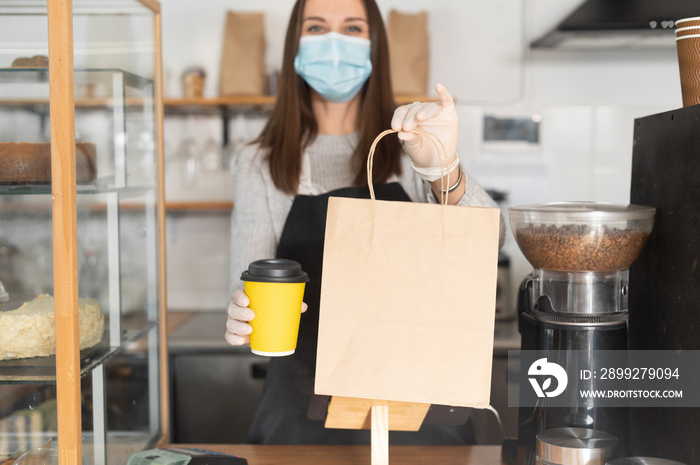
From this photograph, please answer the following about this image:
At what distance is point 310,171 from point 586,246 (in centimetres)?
64

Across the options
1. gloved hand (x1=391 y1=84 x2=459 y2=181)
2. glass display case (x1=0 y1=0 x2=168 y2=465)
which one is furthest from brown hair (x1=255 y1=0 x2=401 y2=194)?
gloved hand (x1=391 y1=84 x2=459 y2=181)

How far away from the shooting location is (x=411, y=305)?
78 cm

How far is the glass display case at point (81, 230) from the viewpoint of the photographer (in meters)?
0.82

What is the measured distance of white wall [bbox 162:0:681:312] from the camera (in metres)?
2.48

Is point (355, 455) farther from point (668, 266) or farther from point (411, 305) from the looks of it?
point (668, 266)

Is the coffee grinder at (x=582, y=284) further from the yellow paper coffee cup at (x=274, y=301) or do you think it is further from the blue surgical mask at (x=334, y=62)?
the blue surgical mask at (x=334, y=62)

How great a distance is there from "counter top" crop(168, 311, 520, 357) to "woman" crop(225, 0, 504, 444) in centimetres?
75

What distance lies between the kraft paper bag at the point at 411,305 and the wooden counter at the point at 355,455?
1.21ft

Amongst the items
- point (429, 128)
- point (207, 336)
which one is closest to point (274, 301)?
point (429, 128)

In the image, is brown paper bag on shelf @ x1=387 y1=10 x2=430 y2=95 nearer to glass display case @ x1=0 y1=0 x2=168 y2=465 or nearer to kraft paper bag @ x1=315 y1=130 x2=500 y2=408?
glass display case @ x1=0 y1=0 x2=168 y2=465

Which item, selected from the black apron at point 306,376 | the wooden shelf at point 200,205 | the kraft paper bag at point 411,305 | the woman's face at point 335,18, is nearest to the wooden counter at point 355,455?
the black apron at point 306,376

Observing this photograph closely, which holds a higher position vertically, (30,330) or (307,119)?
(307,119)

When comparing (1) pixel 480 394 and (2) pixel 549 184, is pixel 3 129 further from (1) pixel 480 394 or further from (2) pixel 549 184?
(2) pixel 549 184

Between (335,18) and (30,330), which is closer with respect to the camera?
(30,330)
